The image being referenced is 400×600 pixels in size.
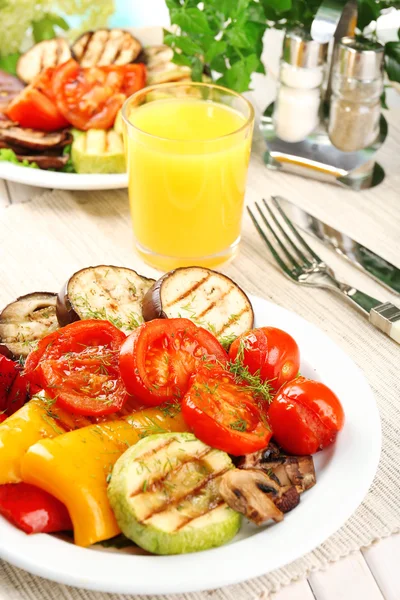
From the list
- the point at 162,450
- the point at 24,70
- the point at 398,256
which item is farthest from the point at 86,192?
the point at 162,450

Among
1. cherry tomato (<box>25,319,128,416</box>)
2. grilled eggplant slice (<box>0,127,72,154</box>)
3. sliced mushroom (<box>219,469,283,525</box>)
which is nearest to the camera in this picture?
sliced mushroom (<box>219,469,283,525</box>)

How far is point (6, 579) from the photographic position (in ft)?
5.90

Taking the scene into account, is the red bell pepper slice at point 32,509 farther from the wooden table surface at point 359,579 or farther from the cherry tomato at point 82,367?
the wooden table surface at point 359,579

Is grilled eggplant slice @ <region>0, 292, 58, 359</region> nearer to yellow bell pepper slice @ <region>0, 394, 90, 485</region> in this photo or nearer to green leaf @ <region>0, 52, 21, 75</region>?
yellow bell pepper slice @ <region>0, 394, 90, 485</region>

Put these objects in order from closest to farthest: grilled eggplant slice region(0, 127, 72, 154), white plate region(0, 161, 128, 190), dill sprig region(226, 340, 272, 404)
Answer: dill sprig region(226, 340, 272, 404), white plate region(0, 161, 128, 190), grilled eggplant slice region(0, 127, 72, 154)

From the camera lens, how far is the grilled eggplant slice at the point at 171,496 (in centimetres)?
161

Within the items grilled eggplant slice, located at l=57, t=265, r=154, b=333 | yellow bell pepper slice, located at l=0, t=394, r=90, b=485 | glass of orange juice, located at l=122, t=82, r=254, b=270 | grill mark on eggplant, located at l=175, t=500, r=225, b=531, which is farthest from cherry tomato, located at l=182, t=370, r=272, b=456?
→ glass of orange juice, located at l=122, t=82, r=254, b=270

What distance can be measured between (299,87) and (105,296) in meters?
1.59

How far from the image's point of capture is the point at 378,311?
2.69 metres

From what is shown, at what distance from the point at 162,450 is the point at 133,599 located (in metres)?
0.34


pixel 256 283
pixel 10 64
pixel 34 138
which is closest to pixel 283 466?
pixel 256 283

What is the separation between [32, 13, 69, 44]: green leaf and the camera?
4.24 m

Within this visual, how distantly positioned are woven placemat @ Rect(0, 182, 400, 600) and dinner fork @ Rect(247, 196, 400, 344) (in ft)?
0.15

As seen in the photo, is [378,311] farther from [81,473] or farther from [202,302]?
[81,473]
